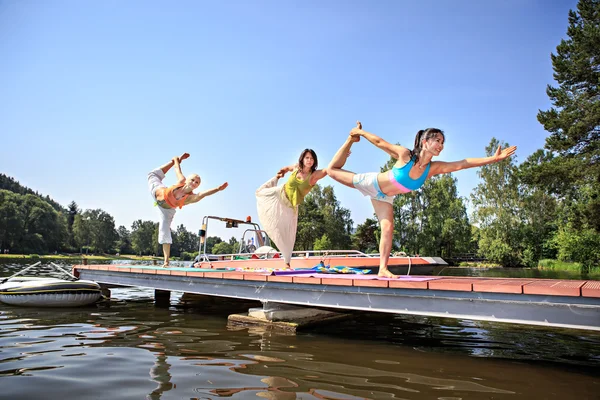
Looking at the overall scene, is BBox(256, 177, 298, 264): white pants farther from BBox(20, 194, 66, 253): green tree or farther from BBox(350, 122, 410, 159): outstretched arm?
BBox(20, 194, 66, 253): green tree

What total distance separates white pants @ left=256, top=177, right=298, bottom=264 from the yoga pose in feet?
5.51

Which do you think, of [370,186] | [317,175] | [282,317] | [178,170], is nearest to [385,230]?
[370,186]

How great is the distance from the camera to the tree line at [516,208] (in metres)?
21.6

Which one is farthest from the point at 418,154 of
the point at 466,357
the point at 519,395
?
the point at 519,395

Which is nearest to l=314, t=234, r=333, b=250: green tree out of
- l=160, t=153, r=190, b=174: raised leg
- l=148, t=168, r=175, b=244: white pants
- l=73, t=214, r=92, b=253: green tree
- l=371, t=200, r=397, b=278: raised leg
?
l=160, t=153, r=190, b=174: raised leg

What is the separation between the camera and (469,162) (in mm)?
5184

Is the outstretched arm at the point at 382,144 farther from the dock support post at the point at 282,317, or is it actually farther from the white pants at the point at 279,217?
the dock support post at the point at 282,317

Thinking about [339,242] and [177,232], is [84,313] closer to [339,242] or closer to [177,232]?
[339,242]

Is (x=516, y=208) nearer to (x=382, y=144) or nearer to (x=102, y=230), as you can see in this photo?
(x=382, y=144)

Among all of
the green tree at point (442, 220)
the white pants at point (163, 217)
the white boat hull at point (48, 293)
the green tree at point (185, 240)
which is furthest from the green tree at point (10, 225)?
the white pants at point (163, 217)

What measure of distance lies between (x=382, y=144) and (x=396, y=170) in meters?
0.45

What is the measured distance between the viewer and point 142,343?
17.5 ft

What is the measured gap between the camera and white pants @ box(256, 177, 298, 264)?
8.06 meters

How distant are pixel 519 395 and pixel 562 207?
1932 inches
